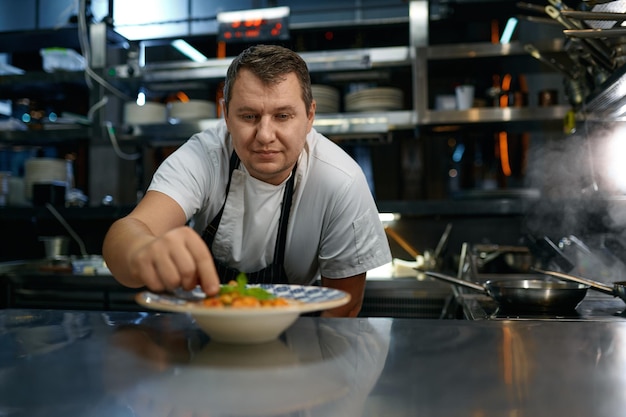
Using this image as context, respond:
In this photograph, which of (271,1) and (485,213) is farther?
(271,1)

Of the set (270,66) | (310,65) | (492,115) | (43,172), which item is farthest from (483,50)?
(43,172)

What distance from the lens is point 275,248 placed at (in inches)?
65.3

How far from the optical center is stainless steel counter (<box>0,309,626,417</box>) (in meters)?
0.59

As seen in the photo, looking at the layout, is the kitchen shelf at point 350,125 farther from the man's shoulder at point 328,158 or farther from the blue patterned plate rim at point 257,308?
the blue patterned plate rim at point 257,308

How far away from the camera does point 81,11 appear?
11.3ft

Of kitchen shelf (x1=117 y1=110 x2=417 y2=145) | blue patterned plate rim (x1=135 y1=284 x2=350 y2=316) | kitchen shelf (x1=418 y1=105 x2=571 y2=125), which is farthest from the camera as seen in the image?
kitchen shelf (x1=117 y1=110 x2=417 y2=145)

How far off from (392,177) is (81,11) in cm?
267

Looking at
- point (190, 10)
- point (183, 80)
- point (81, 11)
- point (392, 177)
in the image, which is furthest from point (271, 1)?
point (392, 177)

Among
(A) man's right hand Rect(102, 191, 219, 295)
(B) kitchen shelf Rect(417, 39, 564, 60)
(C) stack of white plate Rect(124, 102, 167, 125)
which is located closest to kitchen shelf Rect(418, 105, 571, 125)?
(B) kitchen shelf Rect(417, 39, 564, 60)

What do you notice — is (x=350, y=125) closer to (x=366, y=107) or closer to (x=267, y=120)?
(x=366, y=107)

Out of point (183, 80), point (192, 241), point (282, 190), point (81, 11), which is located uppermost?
point (81, 11)

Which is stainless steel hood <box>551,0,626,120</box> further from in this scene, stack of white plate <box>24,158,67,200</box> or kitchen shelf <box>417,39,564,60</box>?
stack of white plate <box>24,158,67,200</box>

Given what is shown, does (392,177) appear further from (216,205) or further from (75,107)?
(216,205)

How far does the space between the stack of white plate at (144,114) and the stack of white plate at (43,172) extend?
0.63m
